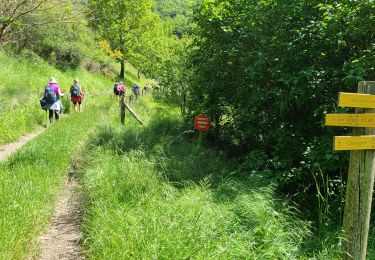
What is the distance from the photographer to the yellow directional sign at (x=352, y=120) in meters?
3.45

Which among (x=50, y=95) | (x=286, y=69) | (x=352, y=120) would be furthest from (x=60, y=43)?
(x=352, y=120)

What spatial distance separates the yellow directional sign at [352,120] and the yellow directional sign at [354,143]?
120 millimetres

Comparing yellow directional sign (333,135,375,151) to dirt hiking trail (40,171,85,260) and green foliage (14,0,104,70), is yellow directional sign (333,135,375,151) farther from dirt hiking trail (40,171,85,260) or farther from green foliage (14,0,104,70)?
green foliage (14,0,104,70)

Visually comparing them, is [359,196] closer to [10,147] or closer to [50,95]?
[10,147]

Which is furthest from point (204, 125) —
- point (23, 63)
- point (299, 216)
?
point (23, 63)

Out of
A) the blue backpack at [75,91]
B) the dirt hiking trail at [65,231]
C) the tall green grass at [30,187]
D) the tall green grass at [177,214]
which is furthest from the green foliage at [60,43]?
the dirt hiking trail at [65,231]

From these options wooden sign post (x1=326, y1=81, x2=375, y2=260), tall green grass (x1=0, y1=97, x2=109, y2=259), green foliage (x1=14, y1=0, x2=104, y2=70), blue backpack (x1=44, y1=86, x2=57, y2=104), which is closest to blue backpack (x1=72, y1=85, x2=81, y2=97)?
blue backpack (x1=44, y1=86, x2=57, y2=104)

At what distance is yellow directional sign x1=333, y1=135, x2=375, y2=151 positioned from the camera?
3.41 metres

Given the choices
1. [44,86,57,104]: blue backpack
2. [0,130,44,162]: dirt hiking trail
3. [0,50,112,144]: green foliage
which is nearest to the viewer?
[0,130,44,162]: dirt hiking trail

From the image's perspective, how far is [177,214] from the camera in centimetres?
434

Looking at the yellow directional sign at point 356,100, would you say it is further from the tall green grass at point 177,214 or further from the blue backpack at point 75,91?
the blue backpack at point 75,91

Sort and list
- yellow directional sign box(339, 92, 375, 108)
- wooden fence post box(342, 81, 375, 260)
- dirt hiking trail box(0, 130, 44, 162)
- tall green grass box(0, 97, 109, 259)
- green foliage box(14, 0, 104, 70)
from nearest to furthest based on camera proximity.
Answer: yellow directional sign box(339, 92, 375, 108) < wooden fence post box(342, 81, 375, 260) < tall green grass box(0, 97, 109, 259) < dirt hiking trail box(0, 130, 44, 162) < green foliage box(14, 0, 104, 70)

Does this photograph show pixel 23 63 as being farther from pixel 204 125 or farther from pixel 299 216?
pixel 299 216

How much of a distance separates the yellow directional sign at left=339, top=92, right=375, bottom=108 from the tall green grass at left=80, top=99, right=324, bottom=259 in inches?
64.0
